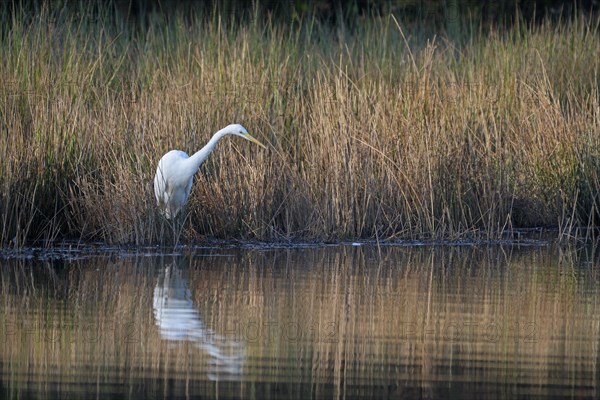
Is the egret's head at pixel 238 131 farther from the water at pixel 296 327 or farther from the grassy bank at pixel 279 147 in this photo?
the water at pixel 296 327

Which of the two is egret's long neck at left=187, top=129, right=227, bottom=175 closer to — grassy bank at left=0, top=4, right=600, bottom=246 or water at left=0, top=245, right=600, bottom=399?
grassy bank at left=0, top=4, right=600, bottom=246

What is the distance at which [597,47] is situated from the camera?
41.5 feet

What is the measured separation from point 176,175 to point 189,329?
3.39 metres

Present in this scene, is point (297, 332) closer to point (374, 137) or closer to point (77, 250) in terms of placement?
point (77, 250)

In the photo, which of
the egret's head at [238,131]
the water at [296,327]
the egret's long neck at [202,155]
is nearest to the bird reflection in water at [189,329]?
the water at [296,327]

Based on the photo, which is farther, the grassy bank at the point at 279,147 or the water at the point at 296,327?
the grassy bank at the point at 279,147

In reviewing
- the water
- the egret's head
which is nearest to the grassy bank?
the egret's head

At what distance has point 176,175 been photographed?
891cm

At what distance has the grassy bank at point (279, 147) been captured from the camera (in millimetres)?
9086

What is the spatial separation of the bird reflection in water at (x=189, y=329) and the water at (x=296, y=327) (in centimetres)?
1

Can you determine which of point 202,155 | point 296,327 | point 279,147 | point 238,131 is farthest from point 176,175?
point 296,327

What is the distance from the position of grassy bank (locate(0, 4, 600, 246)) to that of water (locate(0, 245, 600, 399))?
0.77m

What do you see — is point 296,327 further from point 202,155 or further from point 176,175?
point 202,155

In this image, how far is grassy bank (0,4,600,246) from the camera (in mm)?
9086
